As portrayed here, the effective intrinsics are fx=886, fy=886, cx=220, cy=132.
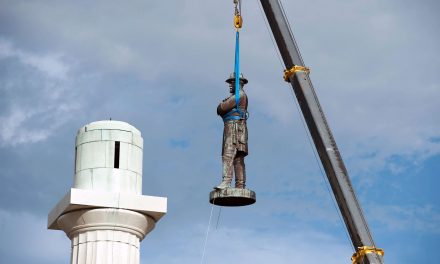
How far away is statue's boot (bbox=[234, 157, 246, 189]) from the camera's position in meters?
28.3

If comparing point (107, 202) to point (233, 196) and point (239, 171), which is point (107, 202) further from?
point (239, 171)

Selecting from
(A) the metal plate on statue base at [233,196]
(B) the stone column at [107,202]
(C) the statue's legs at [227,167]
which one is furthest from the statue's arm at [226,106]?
(B) the stone column at [107,202]

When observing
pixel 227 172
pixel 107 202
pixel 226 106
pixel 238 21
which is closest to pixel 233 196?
pixel 227 172

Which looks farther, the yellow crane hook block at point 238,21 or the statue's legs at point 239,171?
the yellow crane hook block at point 238,21

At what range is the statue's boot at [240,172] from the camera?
2827 cm

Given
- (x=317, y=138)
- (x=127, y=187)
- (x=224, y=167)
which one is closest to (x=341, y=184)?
(x=317, y=138)

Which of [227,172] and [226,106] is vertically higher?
[226,106]

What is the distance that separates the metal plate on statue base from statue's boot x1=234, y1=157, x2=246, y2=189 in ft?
2.09

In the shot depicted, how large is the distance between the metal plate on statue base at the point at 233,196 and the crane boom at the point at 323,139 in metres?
2.53

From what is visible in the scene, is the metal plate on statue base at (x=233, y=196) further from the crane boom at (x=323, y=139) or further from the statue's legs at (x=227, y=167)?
the crane boom at (x=323, y=139)

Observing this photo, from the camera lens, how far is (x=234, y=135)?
28.6 meters

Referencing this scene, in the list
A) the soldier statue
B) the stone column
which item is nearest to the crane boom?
the soldier statue

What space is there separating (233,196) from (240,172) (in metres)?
1.29

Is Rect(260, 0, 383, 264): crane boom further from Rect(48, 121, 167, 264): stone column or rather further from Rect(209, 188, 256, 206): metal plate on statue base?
Rect(48, 121, 167, 264): stone column
